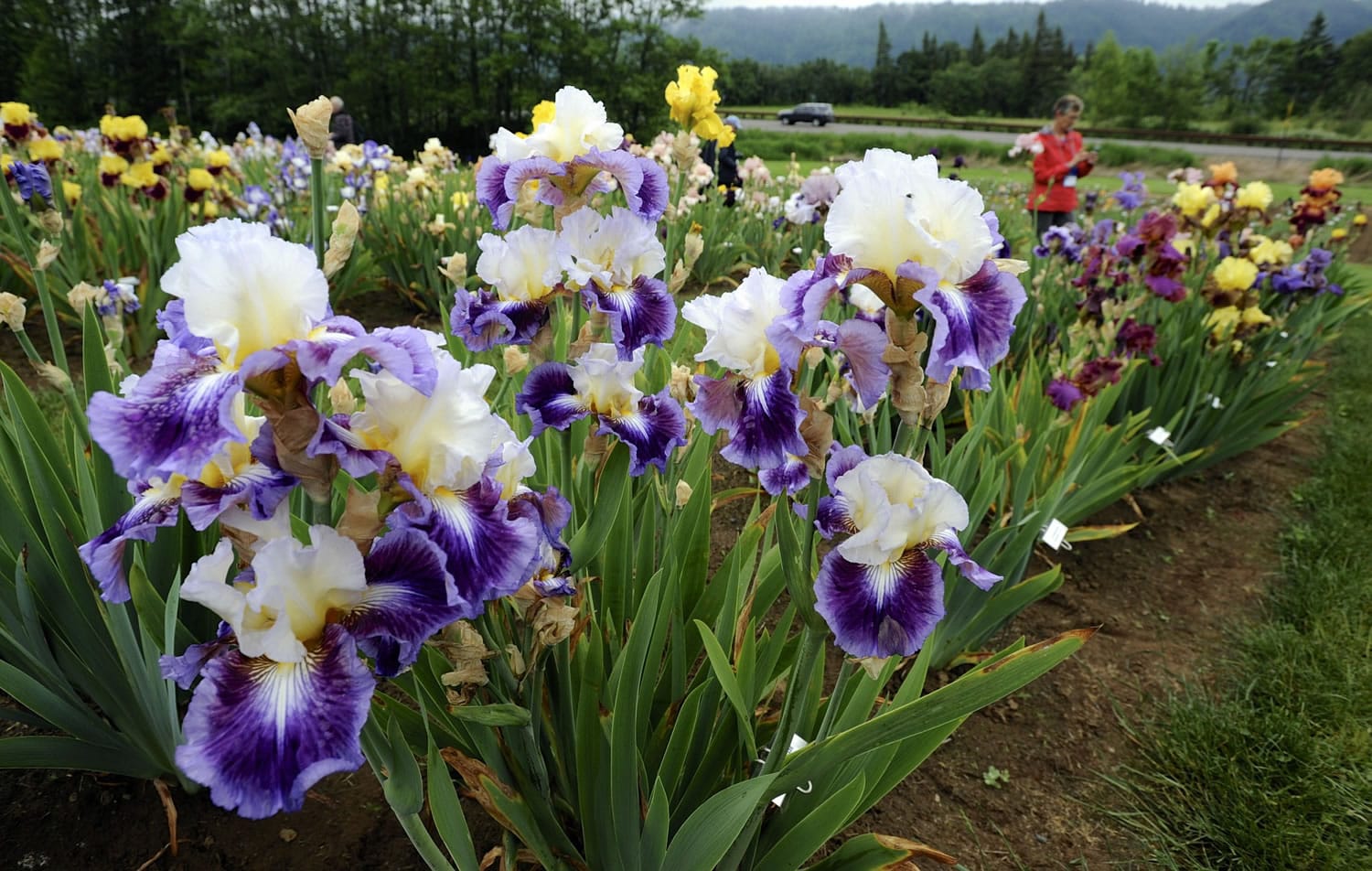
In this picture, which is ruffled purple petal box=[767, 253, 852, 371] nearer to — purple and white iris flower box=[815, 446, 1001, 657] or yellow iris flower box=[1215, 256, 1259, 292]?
purple and white iris flower box=[815, 446, 1001, 657]

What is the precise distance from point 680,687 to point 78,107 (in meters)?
39.0

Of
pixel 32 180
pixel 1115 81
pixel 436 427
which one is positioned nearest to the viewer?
pixel 436 427

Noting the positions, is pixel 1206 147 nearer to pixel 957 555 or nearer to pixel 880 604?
pixel 957 555

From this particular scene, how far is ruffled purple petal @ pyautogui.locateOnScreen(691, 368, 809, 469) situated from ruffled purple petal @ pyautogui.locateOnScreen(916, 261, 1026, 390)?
20cm

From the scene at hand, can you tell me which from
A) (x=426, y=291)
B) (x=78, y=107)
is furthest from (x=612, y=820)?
(x=78, y=107)

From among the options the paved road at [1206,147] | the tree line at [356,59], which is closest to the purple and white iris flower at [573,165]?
the tree line at [356,59]

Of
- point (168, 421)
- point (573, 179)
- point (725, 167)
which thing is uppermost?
point (573, 179)

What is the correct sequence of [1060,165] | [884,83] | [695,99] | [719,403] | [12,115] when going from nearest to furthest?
[719,403] → [695,99] → [12,115] → [1060,165] → [884,83]

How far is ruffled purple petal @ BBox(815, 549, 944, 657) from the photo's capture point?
1.00 metres

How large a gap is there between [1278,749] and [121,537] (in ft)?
9.42

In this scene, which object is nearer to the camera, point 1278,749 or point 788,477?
point 788,477

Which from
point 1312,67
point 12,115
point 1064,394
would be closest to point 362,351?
point 1064,394

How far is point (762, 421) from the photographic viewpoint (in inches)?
43.0

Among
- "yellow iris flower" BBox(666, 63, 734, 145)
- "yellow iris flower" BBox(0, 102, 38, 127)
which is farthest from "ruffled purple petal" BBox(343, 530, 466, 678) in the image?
"yellow iris flower" BBox(0, 102, 38, 127)
